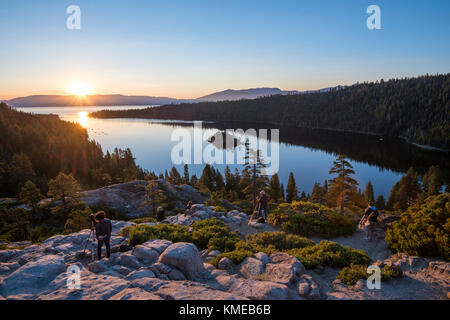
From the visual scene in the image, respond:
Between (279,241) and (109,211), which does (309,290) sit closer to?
(279,241)

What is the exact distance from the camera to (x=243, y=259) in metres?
10.0

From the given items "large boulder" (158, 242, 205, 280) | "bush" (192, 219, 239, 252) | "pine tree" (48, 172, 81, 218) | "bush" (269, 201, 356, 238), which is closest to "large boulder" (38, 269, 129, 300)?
"large boulder" (158, 242, 205, 280)

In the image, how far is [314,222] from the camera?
54.9 feet

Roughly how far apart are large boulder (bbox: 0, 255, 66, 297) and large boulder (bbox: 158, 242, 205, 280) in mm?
3475

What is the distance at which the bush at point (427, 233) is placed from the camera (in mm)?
10391

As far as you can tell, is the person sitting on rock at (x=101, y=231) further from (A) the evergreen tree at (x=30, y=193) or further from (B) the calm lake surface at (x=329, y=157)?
(B) the calm lake surface at (x=329, y=157)

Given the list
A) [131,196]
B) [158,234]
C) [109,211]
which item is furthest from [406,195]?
[158,234]

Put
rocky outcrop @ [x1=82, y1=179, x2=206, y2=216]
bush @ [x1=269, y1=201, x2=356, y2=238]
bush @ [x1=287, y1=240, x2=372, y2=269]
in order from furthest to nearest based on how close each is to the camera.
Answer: rocky outcrop @ [x1=82, y1=179, x2=206, y2=216] < bush @ [x1=269, y1=201, x2=356, y2=238] < bush @ [x1=287, y1=240, x2=372, y2=269]

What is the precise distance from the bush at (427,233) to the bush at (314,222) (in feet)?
11.9

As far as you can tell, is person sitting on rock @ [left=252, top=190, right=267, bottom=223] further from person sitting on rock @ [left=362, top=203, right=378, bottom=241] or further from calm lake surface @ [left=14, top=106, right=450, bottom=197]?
calm lake surface @ [left=14, top=106, right=450, bottom=197]

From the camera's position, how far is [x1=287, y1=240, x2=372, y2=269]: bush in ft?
33.2

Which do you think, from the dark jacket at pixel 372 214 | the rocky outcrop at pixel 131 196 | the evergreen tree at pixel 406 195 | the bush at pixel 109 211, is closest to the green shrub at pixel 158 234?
the dark jacket at pixel 372 214

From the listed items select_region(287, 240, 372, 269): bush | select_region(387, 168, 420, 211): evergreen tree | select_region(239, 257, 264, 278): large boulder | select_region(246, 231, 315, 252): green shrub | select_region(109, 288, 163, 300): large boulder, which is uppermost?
select_region(109, 288, 163, 300): large boulder
